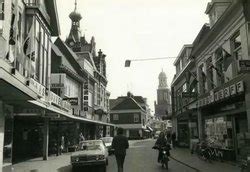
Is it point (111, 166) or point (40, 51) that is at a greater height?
point (40, 51)

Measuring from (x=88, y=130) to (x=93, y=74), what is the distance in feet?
28.5

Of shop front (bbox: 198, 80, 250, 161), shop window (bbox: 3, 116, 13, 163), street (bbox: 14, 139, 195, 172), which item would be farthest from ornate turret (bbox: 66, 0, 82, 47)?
shop window (bbox: 3, 116, 13, 163)

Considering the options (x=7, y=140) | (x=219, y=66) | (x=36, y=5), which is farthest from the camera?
(x=36, y=5)

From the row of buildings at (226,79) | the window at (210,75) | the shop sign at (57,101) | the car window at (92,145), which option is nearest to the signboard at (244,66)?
the row of buildings at (226,79)

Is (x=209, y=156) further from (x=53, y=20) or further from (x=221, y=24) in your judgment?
(x=53, y=20)

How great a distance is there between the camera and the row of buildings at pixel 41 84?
14.3m

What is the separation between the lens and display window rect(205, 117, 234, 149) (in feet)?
69.0

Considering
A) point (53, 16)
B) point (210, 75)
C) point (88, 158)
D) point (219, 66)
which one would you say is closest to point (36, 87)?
point (88, 158)

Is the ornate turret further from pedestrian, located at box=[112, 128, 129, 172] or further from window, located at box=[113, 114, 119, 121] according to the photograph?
pedestrian, located at box=[112, 128, 129, 172]

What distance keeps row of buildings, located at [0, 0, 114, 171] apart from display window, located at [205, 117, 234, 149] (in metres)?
9.66

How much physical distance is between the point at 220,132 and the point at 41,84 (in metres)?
11.5

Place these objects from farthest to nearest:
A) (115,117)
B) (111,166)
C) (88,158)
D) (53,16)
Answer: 1. (115,117)
2. (53,16)
3. (111,166)
4. (88,158)

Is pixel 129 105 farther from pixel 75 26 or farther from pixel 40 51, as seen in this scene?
pixel 40 51

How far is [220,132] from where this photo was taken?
22.4 m
